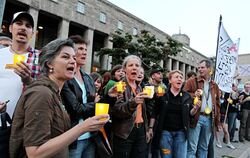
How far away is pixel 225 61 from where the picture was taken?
599 cm

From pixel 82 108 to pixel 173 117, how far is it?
6.84ft

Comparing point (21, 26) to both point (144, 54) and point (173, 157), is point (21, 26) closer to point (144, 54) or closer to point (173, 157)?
point (173, 157)

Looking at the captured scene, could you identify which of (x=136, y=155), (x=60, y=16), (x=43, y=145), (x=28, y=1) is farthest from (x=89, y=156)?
(x=60, y=16)

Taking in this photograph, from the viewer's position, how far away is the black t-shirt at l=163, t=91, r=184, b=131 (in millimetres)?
4132

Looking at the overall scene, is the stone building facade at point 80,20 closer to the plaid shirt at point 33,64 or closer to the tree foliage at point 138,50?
the tree foliage at point 138,50

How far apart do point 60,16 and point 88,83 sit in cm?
2237

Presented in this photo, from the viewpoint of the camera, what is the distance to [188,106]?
427 centimetres

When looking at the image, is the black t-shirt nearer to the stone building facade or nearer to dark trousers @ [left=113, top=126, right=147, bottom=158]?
dark trousers @ [left=113, top=126, right=147, bottom=158]

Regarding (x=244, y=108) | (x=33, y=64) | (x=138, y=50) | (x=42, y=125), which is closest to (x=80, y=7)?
(x=138, y=50)

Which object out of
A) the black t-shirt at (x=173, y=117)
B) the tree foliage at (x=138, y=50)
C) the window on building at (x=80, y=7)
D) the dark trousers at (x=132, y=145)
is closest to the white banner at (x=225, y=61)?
the black t-shirt at (x=173, y=117)

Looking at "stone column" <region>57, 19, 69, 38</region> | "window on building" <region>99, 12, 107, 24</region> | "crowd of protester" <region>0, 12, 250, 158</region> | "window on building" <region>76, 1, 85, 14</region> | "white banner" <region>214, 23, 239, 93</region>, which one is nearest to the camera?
"crowd of protester" <region>0, 12, 250, 158</region>

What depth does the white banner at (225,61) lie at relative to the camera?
18.8 feet

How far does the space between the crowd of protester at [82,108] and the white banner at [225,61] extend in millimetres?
801

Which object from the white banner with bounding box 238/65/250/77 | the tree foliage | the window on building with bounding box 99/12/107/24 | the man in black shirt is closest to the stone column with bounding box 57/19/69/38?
the window on building with bounding box 99/12/107/24
